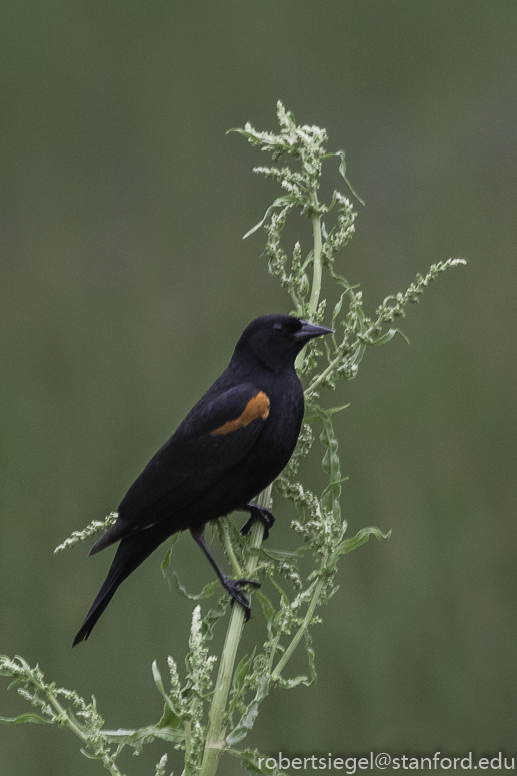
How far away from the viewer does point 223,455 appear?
5.33 ft

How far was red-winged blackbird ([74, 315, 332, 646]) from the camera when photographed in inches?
61.9

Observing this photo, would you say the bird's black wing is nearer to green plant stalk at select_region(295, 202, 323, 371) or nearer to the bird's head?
the bird's head

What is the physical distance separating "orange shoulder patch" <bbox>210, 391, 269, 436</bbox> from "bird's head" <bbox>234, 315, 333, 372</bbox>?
0.27ft

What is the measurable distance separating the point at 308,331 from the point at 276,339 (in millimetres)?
96

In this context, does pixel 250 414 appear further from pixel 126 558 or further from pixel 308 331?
pixel 126 558

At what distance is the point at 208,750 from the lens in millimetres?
1182

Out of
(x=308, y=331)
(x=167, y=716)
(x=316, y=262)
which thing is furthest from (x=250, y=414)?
(x=167, y=716)

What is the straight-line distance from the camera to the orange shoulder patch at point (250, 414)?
63.6 inches

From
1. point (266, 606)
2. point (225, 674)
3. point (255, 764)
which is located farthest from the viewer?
point (266, 606)

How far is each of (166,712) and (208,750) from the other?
86 mm

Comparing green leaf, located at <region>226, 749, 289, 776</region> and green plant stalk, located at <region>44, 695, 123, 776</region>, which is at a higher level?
green plant stalk, located at <region>44, 695, 123, 776</region>

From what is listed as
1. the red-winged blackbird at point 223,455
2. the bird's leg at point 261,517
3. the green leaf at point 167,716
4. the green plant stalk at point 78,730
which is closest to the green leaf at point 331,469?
the red-winged blackbird at point 223,455

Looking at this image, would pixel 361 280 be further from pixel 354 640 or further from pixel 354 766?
pixel 354 766

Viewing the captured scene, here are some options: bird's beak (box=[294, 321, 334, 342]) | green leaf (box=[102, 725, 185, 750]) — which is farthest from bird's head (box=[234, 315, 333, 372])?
green leaf (box=[102, 725, 185, 750])
